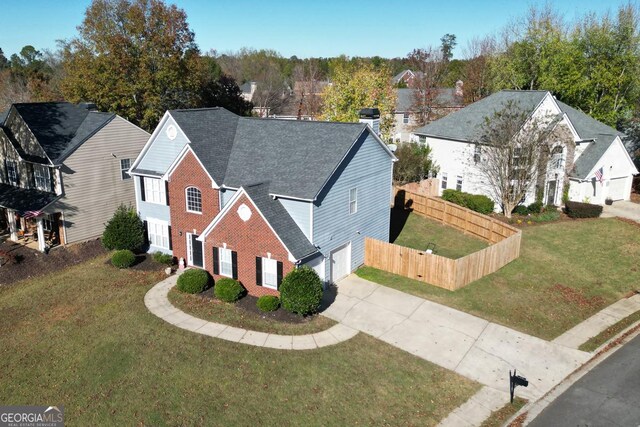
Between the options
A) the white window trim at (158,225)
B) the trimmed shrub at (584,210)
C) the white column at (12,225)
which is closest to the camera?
the white window trim at (158,225)

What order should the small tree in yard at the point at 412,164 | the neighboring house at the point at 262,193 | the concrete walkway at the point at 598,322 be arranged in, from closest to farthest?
the concrete walkway at the point at 598,322 < the neighboring house at the point at 262,193 < the small tree in yard at the point at 412,164

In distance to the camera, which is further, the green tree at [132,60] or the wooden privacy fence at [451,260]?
the green tree at [132,60]

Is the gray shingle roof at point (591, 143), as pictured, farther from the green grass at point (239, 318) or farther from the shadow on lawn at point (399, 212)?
the green grass at point (239, 318)

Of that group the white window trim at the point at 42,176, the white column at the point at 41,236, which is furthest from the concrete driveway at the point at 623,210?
the white window trim at the point at 42,176

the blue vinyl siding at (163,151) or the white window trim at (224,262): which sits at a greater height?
the blue vinyl siding at (163,151)

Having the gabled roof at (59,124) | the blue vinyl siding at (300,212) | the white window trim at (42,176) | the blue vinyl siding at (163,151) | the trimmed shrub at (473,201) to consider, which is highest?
the gabled roof at (59,124)

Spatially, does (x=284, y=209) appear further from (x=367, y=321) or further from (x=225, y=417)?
(x=225, y=417)

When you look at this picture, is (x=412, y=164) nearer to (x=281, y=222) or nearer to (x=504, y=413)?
(x=281, y=222)

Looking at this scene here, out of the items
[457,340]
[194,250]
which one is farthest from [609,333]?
[194,250]
